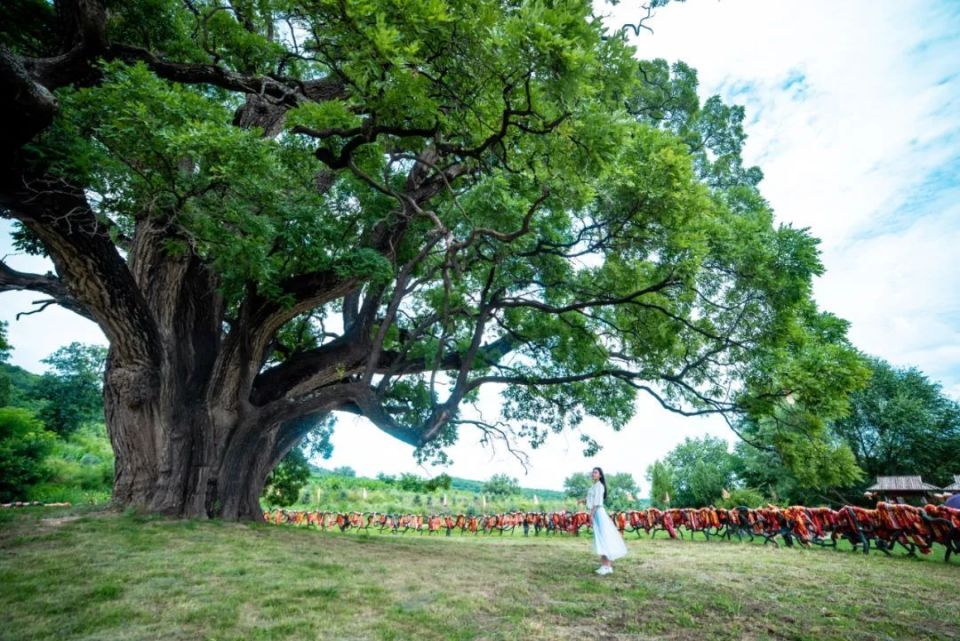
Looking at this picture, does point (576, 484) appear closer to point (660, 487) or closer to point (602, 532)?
point (660, 487)

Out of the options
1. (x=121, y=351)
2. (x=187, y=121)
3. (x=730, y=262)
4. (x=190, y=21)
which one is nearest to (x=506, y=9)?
(x=187, y=121)

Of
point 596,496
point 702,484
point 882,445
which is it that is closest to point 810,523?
point 596,496

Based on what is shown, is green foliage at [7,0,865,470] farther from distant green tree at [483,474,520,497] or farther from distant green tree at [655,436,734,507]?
distant green tree at [483,474,520,497]

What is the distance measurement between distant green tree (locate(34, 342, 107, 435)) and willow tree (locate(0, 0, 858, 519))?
28.9 meters

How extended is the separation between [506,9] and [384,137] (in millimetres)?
2060

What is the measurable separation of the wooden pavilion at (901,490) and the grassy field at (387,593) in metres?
11.7

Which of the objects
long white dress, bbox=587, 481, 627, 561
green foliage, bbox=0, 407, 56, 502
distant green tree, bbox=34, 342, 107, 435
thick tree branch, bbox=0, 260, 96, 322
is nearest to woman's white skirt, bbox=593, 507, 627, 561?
long white dress, bbox=587, 481, 627, 561

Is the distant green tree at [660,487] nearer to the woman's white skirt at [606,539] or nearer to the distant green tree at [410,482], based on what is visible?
the distant green tree at [410,482]

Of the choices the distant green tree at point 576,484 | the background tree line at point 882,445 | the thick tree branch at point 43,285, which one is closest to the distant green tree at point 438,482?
the thick tree branch at point 43,285

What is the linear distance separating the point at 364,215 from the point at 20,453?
20718 mm

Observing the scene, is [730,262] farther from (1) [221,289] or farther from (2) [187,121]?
(1) [221,289]

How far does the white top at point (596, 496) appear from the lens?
19.2ft

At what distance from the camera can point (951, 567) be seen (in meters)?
5.98

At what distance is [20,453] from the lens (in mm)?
18141
